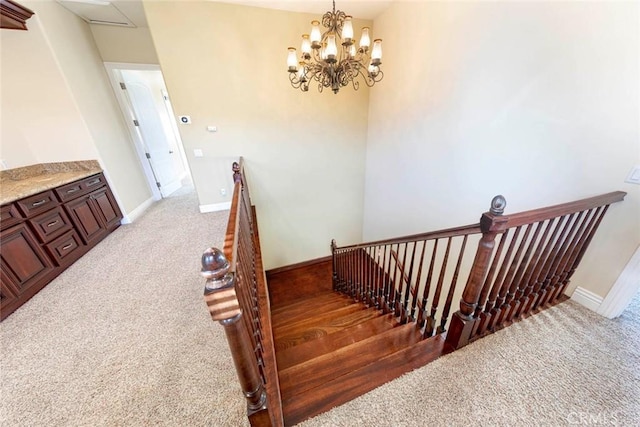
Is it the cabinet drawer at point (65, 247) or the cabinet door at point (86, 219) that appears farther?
the cabinet door at point (86, 219)

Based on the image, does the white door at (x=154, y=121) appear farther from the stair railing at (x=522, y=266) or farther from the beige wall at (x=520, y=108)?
the stair railing at (x=522, y=266)

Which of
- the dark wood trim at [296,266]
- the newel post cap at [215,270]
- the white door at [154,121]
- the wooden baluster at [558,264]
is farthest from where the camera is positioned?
the dark wood trim at [296,266]

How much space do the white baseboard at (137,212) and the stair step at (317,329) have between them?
2746 millimetres

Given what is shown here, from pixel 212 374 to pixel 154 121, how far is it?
14.8 ft

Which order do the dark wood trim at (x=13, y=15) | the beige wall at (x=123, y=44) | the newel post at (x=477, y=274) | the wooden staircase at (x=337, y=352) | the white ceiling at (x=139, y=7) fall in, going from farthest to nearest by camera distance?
the beige wall at (x=123, y=44)
the white ceiling at (x=139, y=7)
the dark wood trim at (x=13, y=15)
the wooden staircase at (x=337, y=352)
the newel post at (x=477, y=274)

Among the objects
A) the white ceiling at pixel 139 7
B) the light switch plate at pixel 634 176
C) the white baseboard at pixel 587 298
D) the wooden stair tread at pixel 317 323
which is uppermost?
the white ceiling at pixel 139 7

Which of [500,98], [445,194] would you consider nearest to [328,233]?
[445,194]

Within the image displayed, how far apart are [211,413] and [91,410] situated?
662mm

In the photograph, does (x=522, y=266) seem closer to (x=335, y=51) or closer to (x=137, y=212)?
(x=335, y=51)

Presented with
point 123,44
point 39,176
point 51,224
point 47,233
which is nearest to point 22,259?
point 47,233

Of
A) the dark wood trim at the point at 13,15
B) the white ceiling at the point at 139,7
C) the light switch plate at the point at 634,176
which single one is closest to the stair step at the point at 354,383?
the light switch plate at the point at 634,176

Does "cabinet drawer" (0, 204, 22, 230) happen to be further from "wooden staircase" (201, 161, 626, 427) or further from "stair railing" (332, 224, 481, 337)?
"stair railing" (332, 224, 481, 337)

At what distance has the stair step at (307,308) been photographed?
2.69 meters

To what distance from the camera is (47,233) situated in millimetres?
2088
